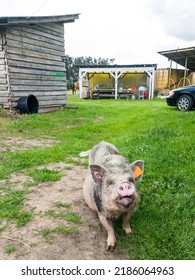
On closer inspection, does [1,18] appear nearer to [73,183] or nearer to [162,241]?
[73,183]

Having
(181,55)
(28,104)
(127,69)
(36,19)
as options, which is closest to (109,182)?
(28,104)

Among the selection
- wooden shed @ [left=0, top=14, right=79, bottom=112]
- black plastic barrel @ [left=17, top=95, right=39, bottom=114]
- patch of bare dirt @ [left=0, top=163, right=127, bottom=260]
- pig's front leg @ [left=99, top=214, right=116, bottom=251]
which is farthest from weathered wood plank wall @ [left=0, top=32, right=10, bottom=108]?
pig's front leg @ [left=99, top=214, right=116, bottom=251]

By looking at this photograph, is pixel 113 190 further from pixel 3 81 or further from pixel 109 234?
pixel 3 81

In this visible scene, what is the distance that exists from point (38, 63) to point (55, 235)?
11475mm

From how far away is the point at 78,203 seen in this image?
3809mm

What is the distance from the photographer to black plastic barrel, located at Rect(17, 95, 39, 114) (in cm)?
1148

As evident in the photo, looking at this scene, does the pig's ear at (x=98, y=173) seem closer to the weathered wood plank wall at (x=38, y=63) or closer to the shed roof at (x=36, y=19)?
the weathered wood plank wall at (x=38, y=63)

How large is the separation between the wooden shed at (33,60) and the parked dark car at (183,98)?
5.99 m

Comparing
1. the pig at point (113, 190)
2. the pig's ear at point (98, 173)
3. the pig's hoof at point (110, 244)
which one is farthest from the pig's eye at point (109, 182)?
the pig's hoof at point (110, 244)

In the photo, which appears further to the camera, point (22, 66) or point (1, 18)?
point (22, 66)

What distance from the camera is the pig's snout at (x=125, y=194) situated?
2414 mm

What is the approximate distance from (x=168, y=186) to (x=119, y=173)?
162 cm
